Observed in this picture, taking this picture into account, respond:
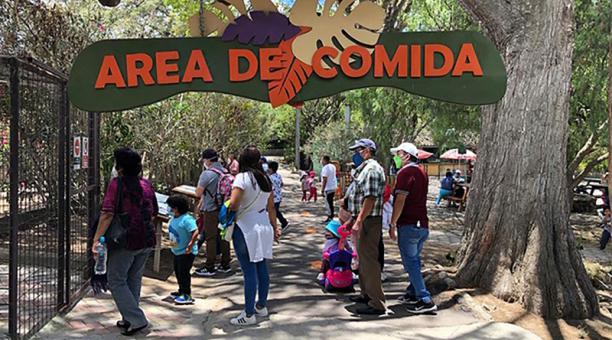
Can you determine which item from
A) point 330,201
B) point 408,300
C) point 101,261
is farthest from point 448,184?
point 101,261

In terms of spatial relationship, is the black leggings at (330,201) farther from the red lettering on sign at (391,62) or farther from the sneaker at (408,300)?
the red lettering on sign at (391,62)

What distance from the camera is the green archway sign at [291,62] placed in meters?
4.52

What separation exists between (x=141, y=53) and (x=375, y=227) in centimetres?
266

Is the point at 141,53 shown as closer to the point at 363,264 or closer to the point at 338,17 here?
the point at 338,17

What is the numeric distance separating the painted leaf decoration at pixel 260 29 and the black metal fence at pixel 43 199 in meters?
1.59

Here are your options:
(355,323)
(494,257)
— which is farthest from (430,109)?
(355,323)

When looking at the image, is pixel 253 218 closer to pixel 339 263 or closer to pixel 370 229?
pixel 370 229

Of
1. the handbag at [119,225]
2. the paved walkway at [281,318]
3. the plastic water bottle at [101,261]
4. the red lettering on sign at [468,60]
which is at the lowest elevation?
the paved walkway at [281,318]

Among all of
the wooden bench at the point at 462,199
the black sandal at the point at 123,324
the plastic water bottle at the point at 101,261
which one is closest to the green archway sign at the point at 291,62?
the plastic water bottle at the point at 101,261

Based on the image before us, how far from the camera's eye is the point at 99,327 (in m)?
4.95

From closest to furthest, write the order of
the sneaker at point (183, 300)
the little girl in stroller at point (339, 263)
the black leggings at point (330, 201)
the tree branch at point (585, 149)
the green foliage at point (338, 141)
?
1. the sneaker at point (183, 300)
2. the little girl in stroller at point (339, 263)
3. the black leggings at point (330, 201)
4. the tree branch at point (585, 149)
5. the green foliage at point (338, 141)

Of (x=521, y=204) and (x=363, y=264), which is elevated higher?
(x=521, y=204)

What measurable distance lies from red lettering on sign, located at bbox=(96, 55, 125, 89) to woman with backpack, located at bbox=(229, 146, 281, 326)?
129 centimetres

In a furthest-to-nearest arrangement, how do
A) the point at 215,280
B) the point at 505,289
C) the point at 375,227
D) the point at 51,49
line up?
the point at 51,49
the point at 215,280
the point at 505,289
the point at 375,227
